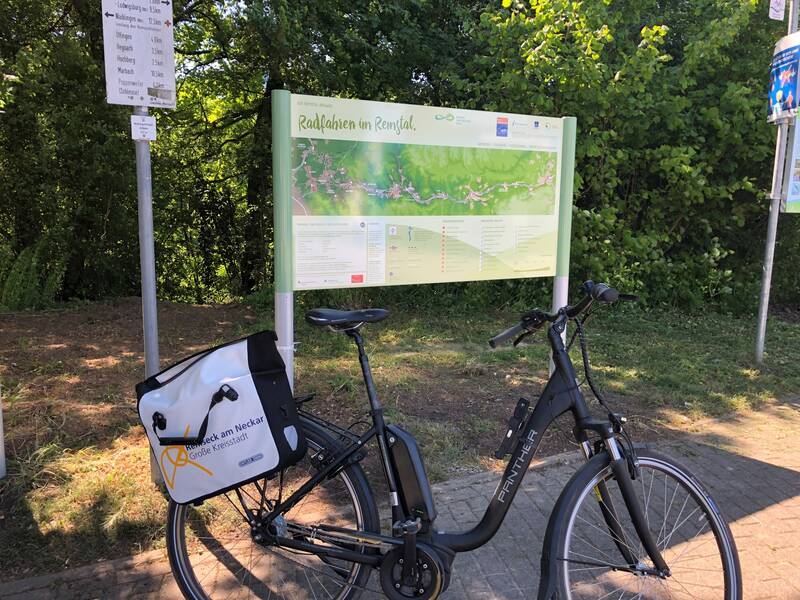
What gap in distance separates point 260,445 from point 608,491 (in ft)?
4.21

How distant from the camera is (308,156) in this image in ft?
11.5

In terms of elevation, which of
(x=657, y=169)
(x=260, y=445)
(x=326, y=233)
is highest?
(x=657, y=169)

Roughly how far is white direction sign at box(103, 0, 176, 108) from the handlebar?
6.67ft

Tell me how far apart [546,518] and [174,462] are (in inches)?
75.9

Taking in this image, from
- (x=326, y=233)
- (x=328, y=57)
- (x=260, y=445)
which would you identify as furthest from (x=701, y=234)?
(x=260, y=445)

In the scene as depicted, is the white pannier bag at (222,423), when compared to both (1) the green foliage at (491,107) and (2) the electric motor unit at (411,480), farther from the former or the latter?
(1) the green foliage at (491,107)

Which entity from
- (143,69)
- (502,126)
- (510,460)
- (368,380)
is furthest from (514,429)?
(502,126)

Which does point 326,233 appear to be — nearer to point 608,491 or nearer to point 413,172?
point 413,172

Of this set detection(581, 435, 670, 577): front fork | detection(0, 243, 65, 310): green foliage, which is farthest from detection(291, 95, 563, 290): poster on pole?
detection(0, 243, 65, 310): green foliage

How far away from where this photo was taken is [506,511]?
2357 mm

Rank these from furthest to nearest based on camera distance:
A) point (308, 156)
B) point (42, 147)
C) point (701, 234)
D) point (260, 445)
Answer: point (701, 234), point (42, 147), point (308, 156), point (260, 445)

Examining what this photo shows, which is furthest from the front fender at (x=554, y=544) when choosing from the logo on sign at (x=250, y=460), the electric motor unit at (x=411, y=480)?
the logo on sign at (x=250, y=460)

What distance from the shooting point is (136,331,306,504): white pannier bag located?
2.23 m

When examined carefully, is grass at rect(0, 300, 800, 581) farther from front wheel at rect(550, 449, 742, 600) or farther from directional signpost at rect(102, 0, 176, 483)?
front wheel at rect(550, 449, 742, 600)
